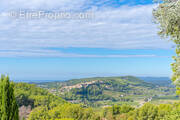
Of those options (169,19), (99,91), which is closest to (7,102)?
(169,19)

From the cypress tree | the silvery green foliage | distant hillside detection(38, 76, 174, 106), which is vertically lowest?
distant hillside detection(38, 76, 174, 106)

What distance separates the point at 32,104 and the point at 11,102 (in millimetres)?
30818

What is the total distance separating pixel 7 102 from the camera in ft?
30.5

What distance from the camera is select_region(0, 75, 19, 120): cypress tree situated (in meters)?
9.11

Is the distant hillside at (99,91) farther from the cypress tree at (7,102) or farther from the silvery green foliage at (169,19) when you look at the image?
the silvery green foliage at (169,19)

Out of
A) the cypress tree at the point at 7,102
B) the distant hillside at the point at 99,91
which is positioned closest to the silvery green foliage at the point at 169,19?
the cypress tree at the point at 7,102

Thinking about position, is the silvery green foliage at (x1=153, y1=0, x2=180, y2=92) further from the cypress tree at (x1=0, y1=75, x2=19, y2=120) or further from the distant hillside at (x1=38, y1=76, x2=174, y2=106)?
the distant hillside at (x1=38, y1=76, x2=174, y2=106)

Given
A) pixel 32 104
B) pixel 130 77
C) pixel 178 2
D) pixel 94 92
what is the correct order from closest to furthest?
pixel 178 2
pixel 32 104
pixel 94 92
pixel 130 77

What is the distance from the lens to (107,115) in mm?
30203

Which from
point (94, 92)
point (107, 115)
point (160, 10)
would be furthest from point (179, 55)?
point (94, 92)

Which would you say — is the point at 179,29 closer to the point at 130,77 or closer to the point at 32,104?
the point at 32,104

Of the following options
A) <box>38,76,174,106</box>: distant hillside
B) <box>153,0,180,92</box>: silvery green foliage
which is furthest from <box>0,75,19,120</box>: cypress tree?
<box>38,76,174,106</box>: distant hillside

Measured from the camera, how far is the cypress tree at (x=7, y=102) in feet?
29.9

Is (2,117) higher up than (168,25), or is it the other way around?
(168,25)
